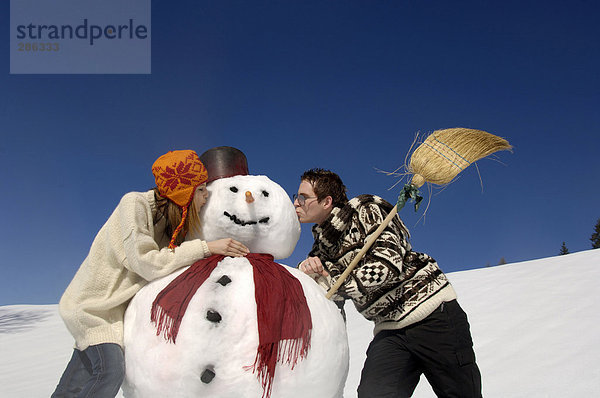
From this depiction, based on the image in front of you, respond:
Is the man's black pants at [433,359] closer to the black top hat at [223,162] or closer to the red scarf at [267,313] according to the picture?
the red scarf at [267,313]

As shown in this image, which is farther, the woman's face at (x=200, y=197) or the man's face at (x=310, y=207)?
the man's face at (x=310, y=207)

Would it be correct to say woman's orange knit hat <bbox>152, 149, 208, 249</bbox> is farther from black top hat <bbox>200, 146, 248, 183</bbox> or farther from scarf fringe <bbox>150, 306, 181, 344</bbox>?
scarf fringe <bbox>150, 306, 181, 344</bbox>

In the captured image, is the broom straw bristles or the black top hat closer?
the black top hat

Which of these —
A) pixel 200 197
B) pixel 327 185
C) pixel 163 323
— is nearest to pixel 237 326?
pixel 163 323

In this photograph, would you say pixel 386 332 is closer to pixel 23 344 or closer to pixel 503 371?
pixel 503 371

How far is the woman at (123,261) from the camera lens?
2.20 meters

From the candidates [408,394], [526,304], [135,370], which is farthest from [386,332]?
[526,304]

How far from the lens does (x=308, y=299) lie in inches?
90.4

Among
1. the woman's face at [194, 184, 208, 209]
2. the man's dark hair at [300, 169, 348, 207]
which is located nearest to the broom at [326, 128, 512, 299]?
the man's dark hair at [300, 169, 348, 207]

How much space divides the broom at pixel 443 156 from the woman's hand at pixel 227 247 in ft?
3.02

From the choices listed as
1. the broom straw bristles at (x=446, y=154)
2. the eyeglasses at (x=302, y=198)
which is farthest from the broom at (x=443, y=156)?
the eyeglasses at (x=302, y=198)

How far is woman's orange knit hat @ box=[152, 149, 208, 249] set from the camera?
231cm

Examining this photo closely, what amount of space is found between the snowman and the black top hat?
0.36ft

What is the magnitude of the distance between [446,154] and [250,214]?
1.22 meters
